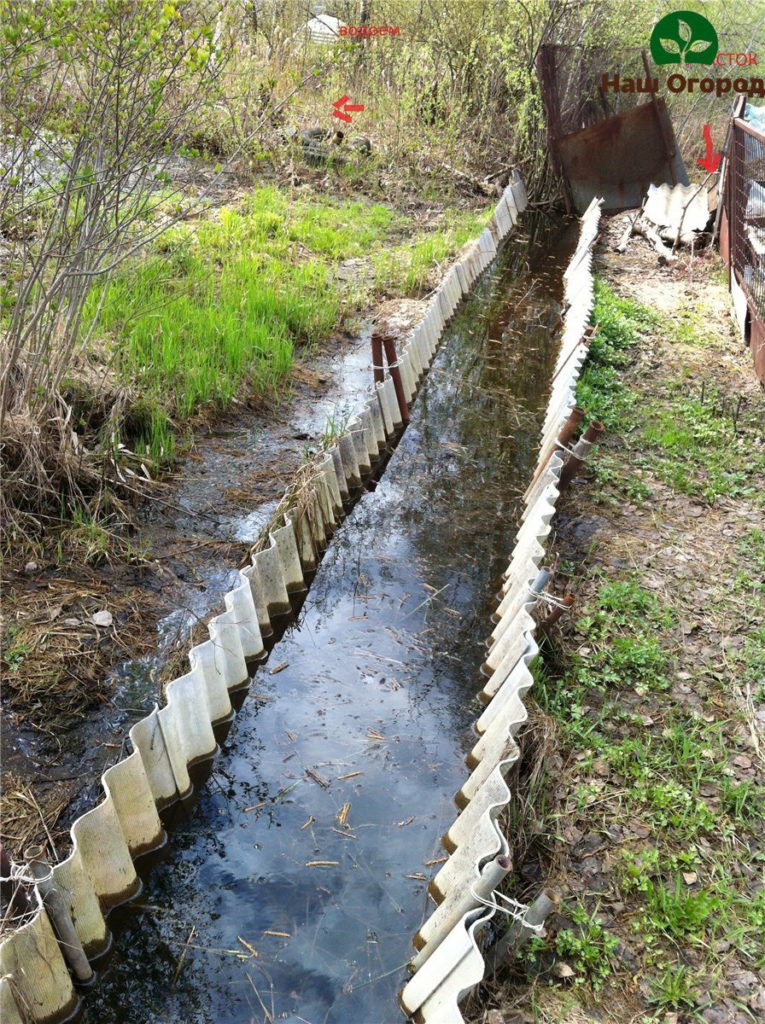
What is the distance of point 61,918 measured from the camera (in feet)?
8.70

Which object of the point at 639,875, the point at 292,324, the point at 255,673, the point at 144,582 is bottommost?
the point at 639,875

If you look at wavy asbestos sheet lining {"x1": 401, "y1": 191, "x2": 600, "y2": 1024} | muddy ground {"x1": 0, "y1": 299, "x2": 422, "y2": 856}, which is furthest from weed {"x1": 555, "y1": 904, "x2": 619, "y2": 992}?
muddy ground {"x1": 0, "y1": 299, "x2": 422, "y2": 856}

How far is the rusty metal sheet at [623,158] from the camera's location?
13859 mm

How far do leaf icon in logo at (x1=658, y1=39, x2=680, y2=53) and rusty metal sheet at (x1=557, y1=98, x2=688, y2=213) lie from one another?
4.45 metres

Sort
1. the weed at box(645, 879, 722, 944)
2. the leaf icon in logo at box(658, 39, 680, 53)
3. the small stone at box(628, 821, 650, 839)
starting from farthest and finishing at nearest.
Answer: the leaf icon in logo at box(658, 39, 680, 53) < the small stone at box(628, 821, 650, 839) < the weed at box(645, 879, 722, 944)

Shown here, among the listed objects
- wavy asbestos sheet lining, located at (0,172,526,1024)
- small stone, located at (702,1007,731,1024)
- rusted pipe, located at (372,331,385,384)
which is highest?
rusted pipe, located at (372,331,385,384)

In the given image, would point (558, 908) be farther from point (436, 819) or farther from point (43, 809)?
point (43, 809)

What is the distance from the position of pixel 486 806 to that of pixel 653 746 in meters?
1.07

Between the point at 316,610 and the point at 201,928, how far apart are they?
2.04 metres

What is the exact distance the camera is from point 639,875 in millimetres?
3191

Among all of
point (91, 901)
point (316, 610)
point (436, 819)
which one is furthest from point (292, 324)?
point (91, 901)

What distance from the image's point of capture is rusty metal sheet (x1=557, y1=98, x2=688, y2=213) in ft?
45.5

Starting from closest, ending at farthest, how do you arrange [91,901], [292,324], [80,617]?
[91,901]
[80,617]
[292,324]

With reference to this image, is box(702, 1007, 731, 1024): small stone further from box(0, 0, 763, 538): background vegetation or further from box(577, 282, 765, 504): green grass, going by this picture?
box(0, 0, 763, 538): background vegetation
